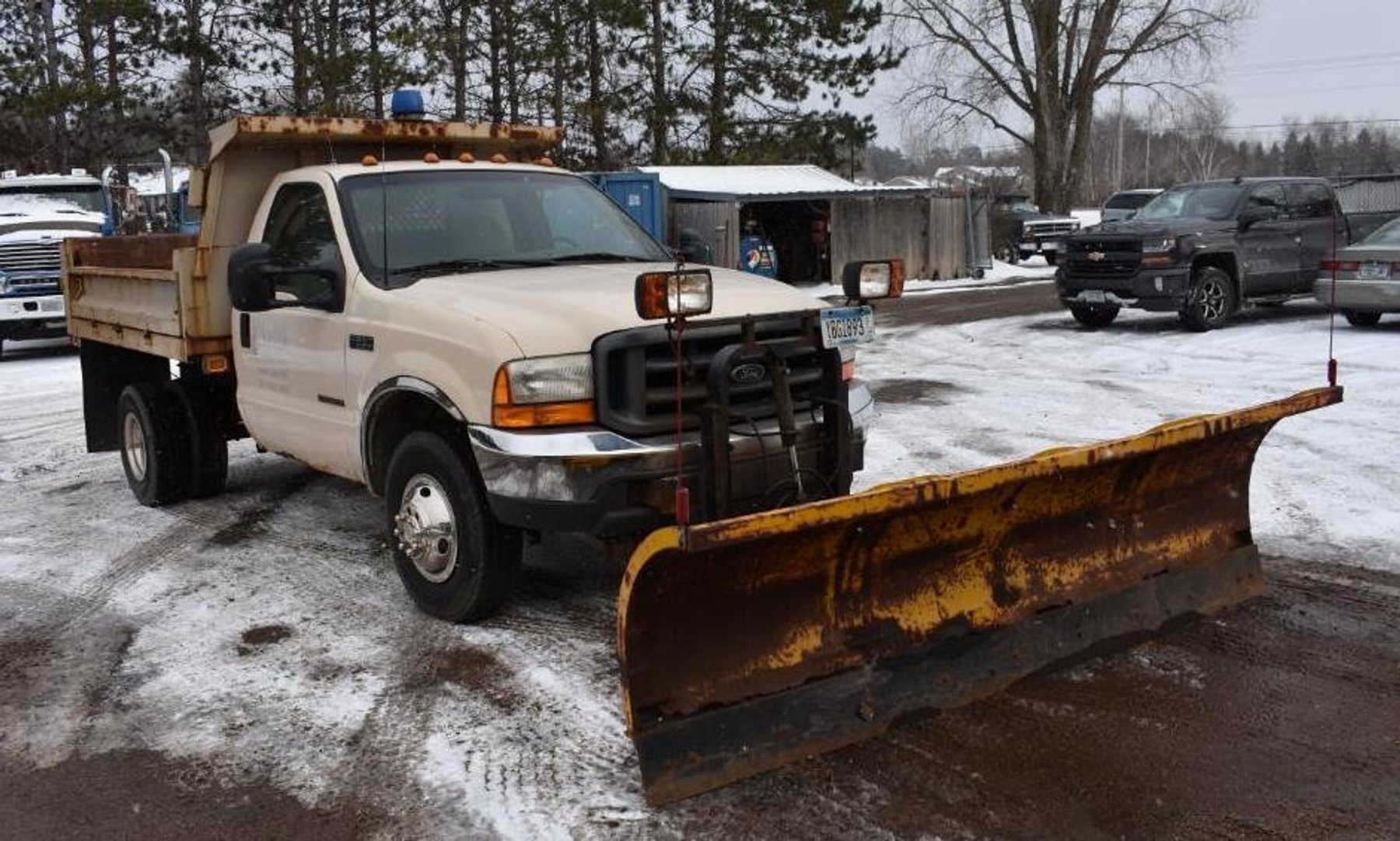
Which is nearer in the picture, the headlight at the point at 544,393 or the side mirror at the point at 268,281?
the headlight at the point at 544,393

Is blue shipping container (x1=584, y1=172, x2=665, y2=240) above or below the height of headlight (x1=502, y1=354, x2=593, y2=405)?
above

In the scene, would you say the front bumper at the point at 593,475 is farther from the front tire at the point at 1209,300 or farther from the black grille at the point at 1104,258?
the front tire at the point at 1209,300

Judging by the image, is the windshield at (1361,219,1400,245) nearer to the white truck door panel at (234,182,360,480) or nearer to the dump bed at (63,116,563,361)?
the dump bed at (63,116,563,361)

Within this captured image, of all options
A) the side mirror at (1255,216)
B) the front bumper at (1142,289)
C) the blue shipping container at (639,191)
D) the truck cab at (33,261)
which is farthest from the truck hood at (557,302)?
the blue shipping container at (639,191)

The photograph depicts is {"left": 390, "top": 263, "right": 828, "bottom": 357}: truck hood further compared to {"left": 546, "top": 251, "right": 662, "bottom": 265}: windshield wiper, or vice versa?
{"left": 546, "top": 251, "right": 662, "bottom": 265}: windshield wiper

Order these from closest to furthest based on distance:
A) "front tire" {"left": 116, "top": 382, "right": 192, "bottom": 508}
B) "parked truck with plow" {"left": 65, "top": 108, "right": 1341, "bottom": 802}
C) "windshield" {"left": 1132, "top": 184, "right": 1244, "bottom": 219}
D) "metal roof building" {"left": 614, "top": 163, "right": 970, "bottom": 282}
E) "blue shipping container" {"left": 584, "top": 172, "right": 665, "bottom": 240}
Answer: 1. "parked truck with plow" {"left": 65, "top": 108, "right": 1341, "bottom": 802}
2. "front tire" {"left": 116, "top": 382, "right": 192, "bottom": 508}
3. "windshield" {"left": 1132, "top": 184, "right": 1244, "bottom": 219}
4. "blue shipping container" {"left": 584, "top": 172, "right": 665, "bottom": 240}
5. "metal roof building" {"left": 614, "top": 163, "right": 970, "bottom": 282}

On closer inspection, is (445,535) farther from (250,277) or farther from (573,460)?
(250,277)

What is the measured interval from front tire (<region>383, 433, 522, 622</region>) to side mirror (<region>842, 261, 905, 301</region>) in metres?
1.71

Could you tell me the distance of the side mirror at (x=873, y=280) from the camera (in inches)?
197

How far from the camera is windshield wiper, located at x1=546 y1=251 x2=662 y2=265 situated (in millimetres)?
5949

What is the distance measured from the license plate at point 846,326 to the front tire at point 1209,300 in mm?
11436

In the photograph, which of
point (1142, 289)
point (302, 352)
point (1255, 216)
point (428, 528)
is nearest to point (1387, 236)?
point (1255, 216)

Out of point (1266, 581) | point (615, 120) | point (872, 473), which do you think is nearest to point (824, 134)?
point (615, 120)

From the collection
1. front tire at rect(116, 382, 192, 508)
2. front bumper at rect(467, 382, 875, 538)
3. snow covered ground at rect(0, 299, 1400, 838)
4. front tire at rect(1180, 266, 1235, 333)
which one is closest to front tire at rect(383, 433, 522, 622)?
snow covered ground at rect(0, 299, 1400, 838)
